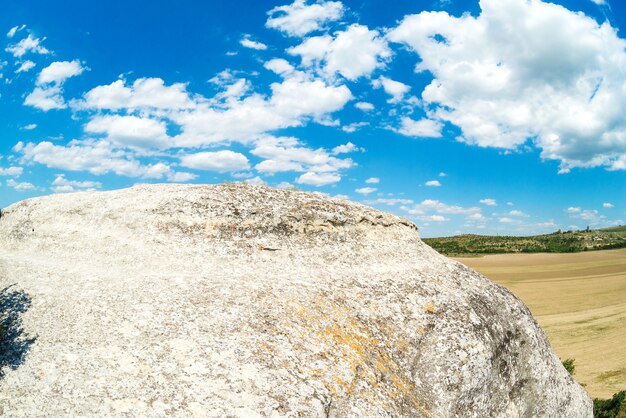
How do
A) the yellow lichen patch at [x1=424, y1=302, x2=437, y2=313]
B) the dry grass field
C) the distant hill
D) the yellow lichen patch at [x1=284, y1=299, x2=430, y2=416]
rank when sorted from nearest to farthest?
the yellow lichen patch at [x1=284, y1=299, x2=430, y2=416] < the yellow lichen patch at [x1=424, y1=302, x2=437, y2=313] < the dry grass field < the distant hill

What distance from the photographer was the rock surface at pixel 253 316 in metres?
7.15

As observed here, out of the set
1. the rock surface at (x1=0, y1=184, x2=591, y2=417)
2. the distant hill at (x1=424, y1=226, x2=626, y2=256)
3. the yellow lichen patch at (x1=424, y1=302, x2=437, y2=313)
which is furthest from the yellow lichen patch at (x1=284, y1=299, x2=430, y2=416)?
the distant hill at (x1=424, y1=226, x2=626, y2=256)

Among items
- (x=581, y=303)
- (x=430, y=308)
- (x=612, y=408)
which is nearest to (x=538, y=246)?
(x=581, y=303)

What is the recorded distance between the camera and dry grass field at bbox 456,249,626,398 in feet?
89.9

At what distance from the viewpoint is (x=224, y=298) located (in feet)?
30.1

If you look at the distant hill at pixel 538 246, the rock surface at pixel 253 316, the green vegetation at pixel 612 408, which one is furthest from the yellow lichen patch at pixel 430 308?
the distant hill at pixel 538 246

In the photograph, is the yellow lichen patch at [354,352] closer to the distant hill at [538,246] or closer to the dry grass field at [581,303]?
the dry grass field at [581,303]

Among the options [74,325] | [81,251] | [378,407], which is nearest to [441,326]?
[378,407]

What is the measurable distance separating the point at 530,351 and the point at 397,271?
460cm

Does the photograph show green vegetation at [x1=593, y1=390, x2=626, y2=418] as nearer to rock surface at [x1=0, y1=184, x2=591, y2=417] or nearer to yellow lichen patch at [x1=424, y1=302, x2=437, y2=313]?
rock surface at [x1=0, y1=184, x2=591, y2=417]

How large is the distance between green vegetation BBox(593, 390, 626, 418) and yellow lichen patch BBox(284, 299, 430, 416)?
11.3 metres

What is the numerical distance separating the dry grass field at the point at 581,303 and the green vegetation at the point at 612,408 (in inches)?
266

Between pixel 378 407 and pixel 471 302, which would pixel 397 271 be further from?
pixel 378 407

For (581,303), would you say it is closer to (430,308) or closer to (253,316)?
(430,308)
